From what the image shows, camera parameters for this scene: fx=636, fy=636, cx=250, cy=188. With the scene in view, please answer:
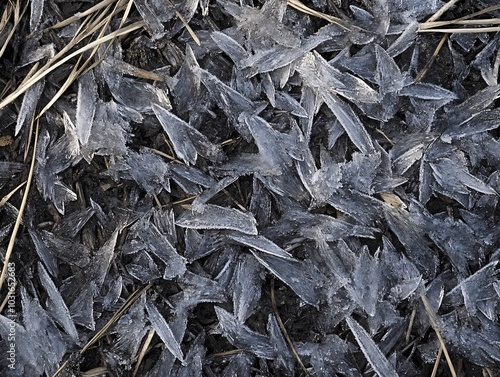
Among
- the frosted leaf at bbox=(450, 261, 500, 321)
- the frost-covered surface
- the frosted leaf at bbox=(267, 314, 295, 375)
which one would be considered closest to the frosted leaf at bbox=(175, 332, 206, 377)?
the frost-covered surface

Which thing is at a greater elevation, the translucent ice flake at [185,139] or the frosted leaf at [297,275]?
the translucent ice flake at [185,139]

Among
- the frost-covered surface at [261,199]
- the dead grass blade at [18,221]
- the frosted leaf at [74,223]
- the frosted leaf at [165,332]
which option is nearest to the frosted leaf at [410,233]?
the frost-covered surface at [261,199]

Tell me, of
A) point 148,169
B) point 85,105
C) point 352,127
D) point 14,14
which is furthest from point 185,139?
point 14,14

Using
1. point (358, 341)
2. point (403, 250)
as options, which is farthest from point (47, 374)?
point (403, 250)

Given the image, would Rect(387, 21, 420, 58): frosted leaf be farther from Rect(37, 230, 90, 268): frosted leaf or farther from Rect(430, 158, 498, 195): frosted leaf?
Rect(37, 230, 90, 268): frosted leaf

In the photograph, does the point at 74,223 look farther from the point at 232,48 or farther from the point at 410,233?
the point at 410,233

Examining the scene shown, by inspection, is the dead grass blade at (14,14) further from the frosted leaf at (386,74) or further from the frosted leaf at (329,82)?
the frosted leaf at (386,74)
